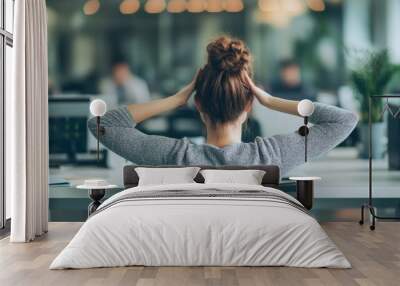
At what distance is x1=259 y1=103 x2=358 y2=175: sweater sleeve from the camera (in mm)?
7828

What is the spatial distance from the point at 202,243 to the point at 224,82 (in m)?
3.39

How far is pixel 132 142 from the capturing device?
788 cm

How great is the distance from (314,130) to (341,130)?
345 mm

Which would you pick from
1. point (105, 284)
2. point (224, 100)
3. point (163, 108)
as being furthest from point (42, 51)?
point (105, 284)

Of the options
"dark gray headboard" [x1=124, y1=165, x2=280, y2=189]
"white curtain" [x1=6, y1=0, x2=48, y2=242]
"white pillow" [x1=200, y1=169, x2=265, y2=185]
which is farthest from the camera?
"dark gray headboard" [x1=124, y1=165, x2=280, y2=189]

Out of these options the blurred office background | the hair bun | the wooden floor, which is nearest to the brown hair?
the hair bun

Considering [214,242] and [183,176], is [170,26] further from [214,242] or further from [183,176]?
[214,242]

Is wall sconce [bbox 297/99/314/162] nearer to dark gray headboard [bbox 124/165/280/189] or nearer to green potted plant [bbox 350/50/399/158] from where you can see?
dark gray headboard [bbox 124/165/280/189]

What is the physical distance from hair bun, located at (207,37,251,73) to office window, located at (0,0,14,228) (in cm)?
243

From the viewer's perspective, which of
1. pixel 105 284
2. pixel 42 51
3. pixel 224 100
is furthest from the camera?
pixel 224 100

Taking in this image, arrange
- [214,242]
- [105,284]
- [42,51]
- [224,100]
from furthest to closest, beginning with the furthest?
[224,100], [42,51], [214,242], [105,284]

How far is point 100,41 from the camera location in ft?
26.3

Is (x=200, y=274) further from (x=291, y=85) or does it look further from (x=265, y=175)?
(x=291, y=85)

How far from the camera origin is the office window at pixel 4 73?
6.95m
